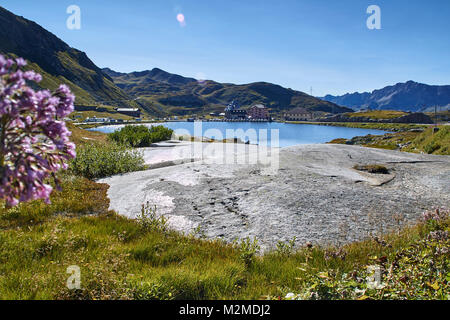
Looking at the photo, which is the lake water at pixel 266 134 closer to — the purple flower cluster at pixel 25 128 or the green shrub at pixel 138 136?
the green shrub at pixel 138 136

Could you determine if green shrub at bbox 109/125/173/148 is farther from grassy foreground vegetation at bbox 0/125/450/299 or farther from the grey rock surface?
grassy foreground vegetation at bbox 0/125/450/299

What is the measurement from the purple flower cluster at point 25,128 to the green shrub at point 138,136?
2185 cm

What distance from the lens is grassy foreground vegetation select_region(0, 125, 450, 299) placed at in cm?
436

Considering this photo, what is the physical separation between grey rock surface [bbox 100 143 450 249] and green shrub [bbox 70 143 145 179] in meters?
1.30

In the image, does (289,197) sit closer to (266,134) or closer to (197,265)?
(197,265)

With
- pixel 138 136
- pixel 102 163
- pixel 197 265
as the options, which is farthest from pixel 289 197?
pixel 138 136

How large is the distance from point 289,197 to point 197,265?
4.93m

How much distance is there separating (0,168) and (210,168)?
10.8 meters

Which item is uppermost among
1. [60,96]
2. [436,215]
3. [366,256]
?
[60,96]

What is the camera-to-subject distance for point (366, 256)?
5852 millimetres

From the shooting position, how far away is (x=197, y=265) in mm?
5387

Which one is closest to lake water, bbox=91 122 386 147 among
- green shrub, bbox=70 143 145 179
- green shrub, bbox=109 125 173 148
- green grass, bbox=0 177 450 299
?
green shrub, bbox=109 125 173 148
